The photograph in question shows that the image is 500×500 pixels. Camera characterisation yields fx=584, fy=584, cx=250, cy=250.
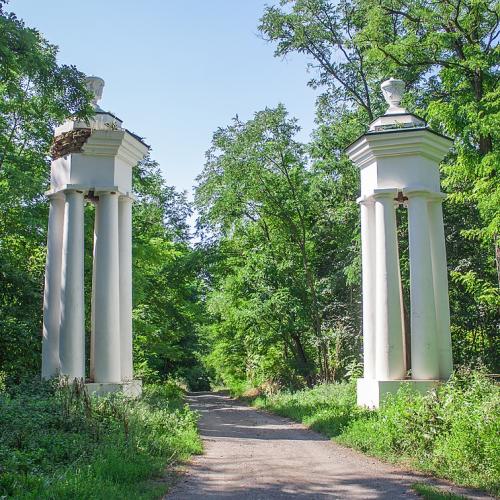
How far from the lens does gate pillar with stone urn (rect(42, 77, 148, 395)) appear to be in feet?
41.2

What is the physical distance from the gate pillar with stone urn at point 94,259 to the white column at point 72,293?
0.07ft

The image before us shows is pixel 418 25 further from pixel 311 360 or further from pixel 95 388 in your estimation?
pixel 311 360

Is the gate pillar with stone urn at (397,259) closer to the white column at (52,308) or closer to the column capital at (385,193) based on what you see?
the column capital at (385,193)

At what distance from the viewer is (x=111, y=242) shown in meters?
13.0

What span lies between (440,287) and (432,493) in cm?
728

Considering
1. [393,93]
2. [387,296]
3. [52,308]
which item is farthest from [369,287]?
[52,308]

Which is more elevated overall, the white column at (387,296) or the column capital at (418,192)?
the column capital at (418,192)

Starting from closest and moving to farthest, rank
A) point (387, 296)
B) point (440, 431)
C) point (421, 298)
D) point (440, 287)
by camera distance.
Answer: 1. point (440, 431)
2. point (421, 298)
3. point (387, 296)
4. point (440, 287)

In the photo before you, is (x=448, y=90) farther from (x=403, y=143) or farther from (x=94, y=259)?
(x=94, y=259)

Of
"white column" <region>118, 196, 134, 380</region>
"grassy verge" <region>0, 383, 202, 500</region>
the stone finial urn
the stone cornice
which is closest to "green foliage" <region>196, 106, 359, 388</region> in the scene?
the stone finial urn

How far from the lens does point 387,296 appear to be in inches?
500

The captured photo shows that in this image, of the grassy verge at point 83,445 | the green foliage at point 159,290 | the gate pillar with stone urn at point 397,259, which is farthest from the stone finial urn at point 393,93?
the green foliage at point 159,290

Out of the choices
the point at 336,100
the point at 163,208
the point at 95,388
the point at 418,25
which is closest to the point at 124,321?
the point at 95,388

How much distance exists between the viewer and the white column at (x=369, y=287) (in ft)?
43.5
